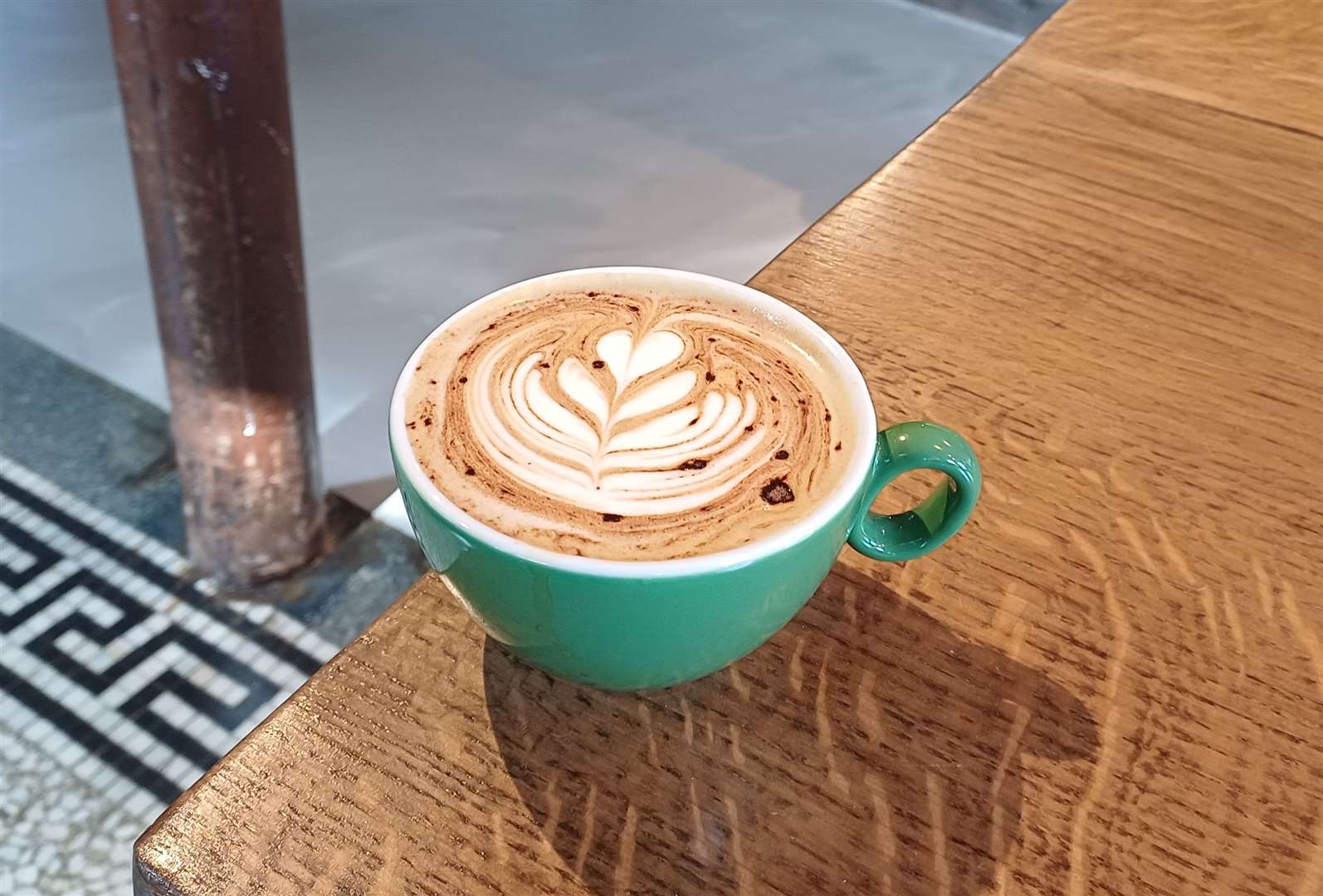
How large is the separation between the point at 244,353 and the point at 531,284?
1030 millimetres

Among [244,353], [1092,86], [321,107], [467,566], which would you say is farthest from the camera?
[321,107]

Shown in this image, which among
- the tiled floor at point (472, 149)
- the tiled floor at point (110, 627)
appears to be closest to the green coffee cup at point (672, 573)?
the tiled floor at point (110, 627)

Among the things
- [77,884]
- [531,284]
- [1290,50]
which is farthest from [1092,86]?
[77,884]

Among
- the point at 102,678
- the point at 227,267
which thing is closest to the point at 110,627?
the point at 102,678

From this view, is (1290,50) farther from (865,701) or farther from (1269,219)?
(865,701)

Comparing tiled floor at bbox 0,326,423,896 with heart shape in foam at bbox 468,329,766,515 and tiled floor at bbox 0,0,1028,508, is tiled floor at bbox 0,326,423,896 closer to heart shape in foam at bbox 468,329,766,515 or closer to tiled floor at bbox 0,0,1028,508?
tiled floor at bbox 0,0,1028,508

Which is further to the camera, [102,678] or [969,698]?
[102,678]

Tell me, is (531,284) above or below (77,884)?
above

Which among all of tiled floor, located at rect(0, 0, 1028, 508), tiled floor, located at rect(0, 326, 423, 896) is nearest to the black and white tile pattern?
tiled floor, located at rect(0, 326, 423, 896)

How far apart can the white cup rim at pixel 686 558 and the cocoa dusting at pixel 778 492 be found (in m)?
0.02

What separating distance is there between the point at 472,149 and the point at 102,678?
4.51 feet

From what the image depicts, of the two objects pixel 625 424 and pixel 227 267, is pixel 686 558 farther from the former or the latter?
pixel 227 267

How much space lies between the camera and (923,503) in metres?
0.40

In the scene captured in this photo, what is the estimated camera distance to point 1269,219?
648 millimetres
